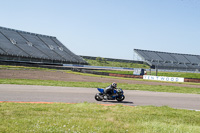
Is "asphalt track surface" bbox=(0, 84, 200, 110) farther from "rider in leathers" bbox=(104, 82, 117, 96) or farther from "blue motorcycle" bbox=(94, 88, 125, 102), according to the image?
"rider in leathers" bbox=(104, 82, 117, 96)

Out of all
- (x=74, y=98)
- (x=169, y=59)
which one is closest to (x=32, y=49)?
(x=169, y=59)

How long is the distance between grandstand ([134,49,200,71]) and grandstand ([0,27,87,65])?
32.2 metres

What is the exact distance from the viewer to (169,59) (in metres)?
109

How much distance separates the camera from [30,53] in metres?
72.5

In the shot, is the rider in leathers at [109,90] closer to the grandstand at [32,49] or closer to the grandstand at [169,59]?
the grandstand at [32,49]

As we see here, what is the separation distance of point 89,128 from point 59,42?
314 feet

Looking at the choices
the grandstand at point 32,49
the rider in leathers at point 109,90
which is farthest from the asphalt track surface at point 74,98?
the grandstand at point 32,49

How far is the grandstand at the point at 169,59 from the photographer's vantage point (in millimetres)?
100825

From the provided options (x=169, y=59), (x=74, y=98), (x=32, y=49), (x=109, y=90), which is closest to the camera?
(x=109, y=90)

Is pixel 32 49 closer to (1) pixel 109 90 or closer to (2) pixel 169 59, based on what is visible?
(2) pixel 169 59

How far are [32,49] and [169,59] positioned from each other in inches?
2537

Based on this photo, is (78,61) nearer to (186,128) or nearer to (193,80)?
(193,80)

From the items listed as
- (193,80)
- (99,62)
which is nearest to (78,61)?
(99,62)

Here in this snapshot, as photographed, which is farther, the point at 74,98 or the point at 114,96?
the point at 74,98
